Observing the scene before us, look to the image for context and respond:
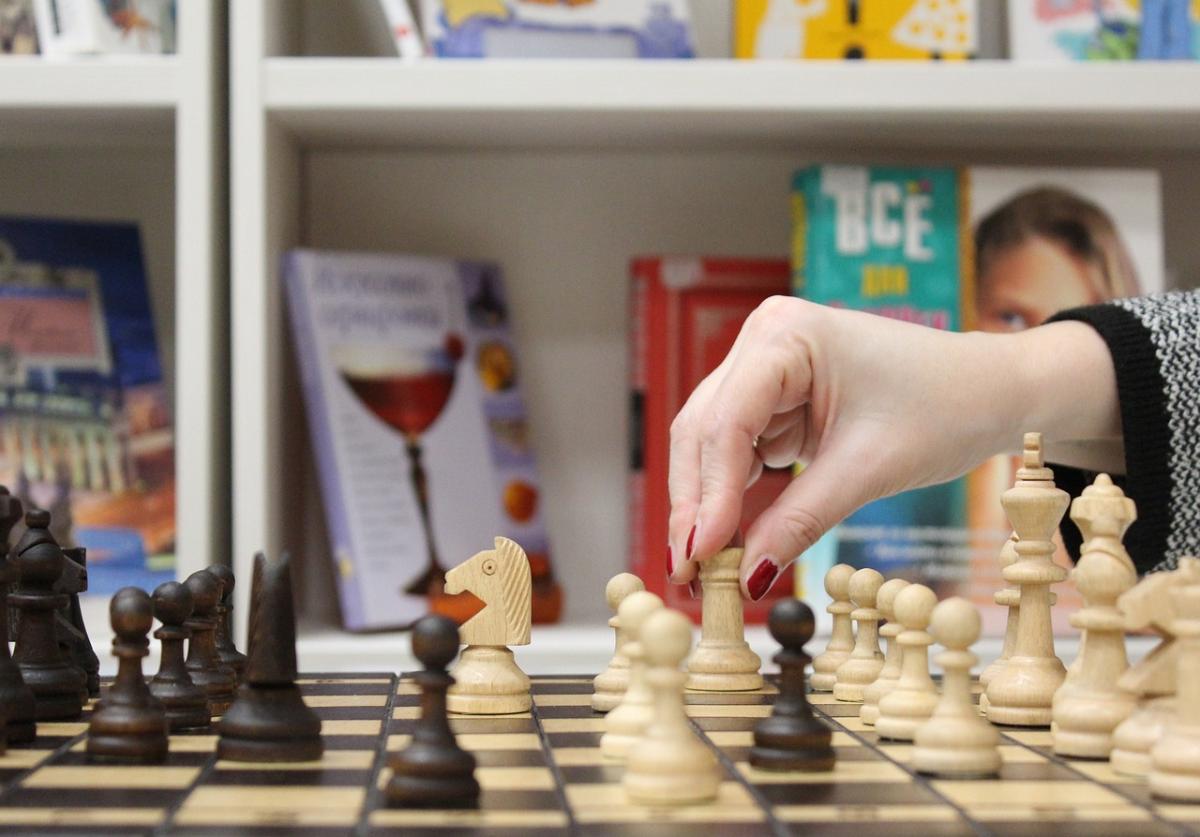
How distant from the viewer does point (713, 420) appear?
4.32 ft

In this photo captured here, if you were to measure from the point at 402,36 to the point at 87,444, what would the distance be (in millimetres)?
729

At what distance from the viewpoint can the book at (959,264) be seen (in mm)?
2010

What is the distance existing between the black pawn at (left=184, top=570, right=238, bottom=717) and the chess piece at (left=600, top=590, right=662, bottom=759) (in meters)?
0.33

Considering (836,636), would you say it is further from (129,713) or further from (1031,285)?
(1031,285)

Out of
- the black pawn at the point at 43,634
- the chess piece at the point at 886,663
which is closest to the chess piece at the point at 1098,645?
the chess piece at the point at 886,663

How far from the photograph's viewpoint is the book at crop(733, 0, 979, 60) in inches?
78.4

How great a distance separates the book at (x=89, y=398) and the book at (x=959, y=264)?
939mm

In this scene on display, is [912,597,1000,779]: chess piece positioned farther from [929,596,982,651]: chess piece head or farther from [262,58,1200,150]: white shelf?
[262,58,1200,150]: white shelf

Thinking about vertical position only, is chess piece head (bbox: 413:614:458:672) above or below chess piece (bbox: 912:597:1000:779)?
above

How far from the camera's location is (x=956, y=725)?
0.88 metres

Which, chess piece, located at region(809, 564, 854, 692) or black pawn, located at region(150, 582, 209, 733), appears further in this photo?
chess piece, located at region(809, 564, 854, 692)

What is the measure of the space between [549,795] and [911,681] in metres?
0.32

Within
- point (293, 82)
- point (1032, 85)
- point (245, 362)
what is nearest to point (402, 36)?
point (293, 82)

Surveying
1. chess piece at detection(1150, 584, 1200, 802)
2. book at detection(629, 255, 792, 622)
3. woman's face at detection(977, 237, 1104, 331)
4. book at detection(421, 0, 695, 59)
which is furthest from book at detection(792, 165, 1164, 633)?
chess piece at detection(1150, 584, 1200, 802)
